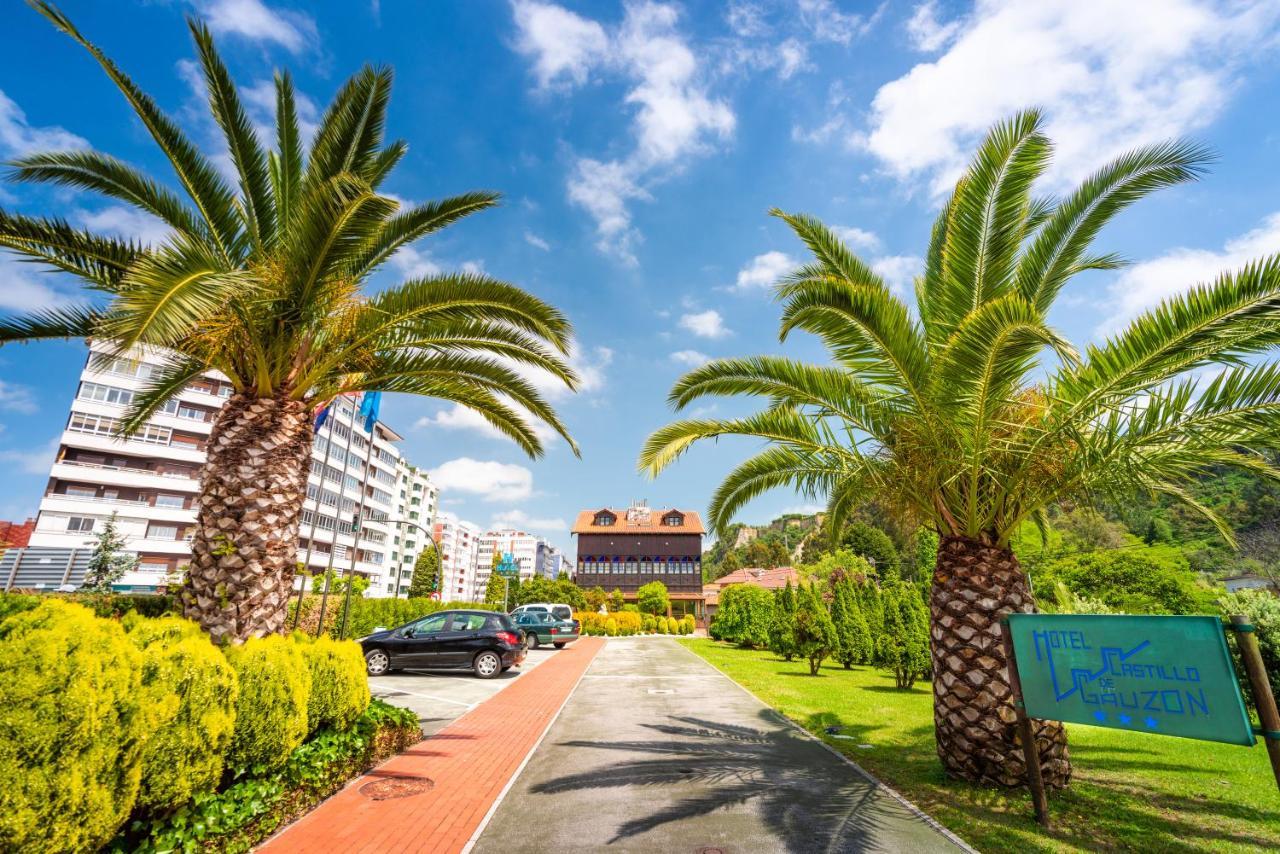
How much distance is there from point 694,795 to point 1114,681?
3974mm

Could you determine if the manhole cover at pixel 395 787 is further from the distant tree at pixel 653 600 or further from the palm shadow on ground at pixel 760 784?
the distant tree at pixel 653 600

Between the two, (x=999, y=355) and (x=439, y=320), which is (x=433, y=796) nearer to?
(x=439, y=320)

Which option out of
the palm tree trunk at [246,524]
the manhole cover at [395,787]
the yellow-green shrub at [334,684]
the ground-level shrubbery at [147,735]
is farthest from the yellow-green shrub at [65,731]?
the manhole cover at [395,787]

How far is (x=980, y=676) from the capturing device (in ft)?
20.0

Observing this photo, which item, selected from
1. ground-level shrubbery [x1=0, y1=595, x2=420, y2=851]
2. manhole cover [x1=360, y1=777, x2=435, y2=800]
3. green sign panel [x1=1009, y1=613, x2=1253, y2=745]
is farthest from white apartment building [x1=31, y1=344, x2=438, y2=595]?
green sign panel [x1=1009, y1=613, x2=1253, y2=745]

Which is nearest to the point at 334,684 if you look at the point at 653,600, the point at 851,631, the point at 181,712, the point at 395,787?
the point at 395,787

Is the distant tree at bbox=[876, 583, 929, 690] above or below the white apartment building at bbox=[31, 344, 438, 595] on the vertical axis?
below

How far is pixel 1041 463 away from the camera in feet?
21.0

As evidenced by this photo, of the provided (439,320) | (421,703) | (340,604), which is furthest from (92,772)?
(340,604)

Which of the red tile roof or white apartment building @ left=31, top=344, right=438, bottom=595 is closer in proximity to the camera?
white apartment building @ left=31, top=344, right=438, bottom=595

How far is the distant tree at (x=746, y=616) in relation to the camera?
90.9 feet

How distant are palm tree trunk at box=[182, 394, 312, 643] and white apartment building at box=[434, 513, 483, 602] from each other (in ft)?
352

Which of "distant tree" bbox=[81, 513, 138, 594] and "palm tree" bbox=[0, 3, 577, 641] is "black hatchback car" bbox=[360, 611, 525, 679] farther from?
"distant tree" bbox=[81, 513, 138, 594]

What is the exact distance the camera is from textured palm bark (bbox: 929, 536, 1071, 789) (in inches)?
233
